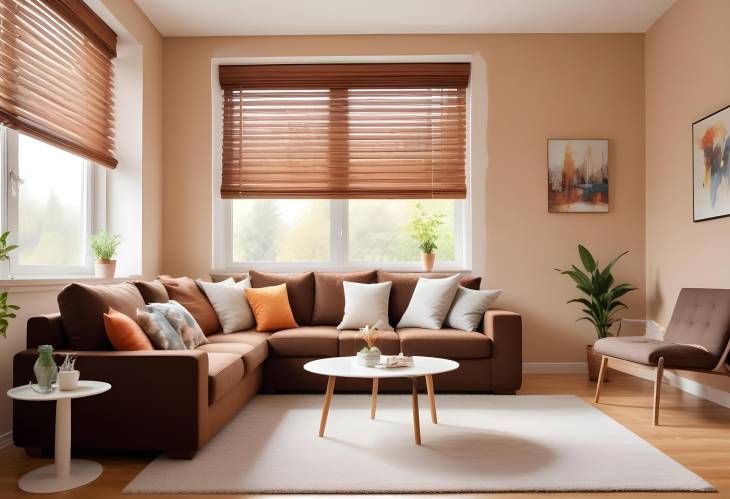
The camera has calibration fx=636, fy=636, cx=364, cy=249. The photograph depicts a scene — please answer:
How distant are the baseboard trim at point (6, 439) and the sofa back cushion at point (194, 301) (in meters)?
1.44

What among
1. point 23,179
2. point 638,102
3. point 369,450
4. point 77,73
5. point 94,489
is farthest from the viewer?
point 638,102

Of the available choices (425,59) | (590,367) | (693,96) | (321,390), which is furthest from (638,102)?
(321,390)

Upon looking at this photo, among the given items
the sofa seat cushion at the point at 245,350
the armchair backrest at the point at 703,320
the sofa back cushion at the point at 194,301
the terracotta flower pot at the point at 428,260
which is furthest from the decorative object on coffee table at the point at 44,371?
the armchair backrest at the point at 703,320

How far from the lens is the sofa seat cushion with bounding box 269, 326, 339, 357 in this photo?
4.61 metres

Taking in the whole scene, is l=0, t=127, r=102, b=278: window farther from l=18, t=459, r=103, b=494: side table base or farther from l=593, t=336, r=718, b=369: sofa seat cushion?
l=593, t=336, r=718, b=369: sofa seat cushion

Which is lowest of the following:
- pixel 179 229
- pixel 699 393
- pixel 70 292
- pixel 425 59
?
pixel 699 393

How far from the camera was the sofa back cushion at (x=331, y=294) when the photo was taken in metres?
5.19

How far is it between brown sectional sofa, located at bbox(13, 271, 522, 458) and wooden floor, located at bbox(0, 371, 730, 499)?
0.55 ft

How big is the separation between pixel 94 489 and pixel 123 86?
3.46 m

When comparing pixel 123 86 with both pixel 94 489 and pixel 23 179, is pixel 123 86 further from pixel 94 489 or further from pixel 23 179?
pixel 94 489

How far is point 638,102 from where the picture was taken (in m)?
5.55

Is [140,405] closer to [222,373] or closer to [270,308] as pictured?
[222,373]

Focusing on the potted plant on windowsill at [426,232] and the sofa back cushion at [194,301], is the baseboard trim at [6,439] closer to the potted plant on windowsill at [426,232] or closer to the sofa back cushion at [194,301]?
the sofa back cushion at [194,301]

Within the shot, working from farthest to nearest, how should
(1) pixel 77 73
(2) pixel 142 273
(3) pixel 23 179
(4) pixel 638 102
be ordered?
(4) pixel 638 102 → (2) pixel 142 273 → (1) pixel 77 73 → (3) pixel 23 179
